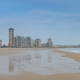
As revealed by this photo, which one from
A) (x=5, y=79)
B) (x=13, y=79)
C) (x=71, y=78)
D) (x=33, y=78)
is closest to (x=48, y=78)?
(x=33, y=78)

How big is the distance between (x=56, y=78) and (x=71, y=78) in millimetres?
1189

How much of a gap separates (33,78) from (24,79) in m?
0.72

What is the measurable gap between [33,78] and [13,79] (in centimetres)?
154

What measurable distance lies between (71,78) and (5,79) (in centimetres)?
513

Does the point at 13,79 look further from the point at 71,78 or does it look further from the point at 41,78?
the point at 71,78

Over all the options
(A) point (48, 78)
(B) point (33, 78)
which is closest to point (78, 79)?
(A) point (48, 78)

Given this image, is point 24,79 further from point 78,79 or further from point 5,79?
point 78,79

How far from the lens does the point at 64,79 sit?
27.3 feet

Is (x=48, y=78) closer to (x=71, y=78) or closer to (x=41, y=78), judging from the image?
(x=41, y=78)

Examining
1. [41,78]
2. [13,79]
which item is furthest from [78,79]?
[13,79]

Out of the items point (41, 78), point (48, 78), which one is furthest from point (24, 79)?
point (48, 78)

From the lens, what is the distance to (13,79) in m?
8.29

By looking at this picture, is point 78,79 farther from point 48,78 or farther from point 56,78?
point 48,78

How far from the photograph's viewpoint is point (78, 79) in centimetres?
836
